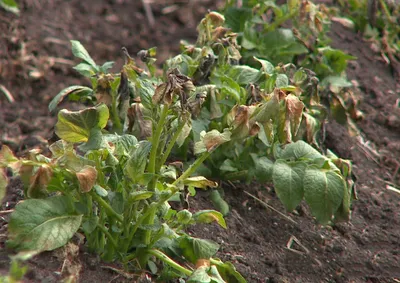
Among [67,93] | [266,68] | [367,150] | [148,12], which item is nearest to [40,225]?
[67,93]

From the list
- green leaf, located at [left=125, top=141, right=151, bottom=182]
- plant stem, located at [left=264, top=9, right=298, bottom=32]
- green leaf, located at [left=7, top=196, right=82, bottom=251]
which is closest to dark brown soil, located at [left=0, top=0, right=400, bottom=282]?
green leaf, located at [left=7, top=196, right=82, bottom=251]

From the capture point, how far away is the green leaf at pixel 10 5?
4.59 meters

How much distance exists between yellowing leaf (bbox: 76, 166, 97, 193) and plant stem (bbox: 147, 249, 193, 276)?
1.16ft

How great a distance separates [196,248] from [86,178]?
1.50ft

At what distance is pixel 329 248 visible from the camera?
282 cm

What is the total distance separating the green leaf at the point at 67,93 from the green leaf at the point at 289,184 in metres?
0.84

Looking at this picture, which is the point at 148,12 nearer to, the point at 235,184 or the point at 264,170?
the point at 235,184

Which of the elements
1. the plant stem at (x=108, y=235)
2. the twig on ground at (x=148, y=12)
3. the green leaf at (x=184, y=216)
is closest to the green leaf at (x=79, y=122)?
the plant stem at (x=108, y=235)

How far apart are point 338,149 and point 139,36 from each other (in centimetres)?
233

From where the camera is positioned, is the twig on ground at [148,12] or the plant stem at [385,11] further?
the twig on ground at [148,12]

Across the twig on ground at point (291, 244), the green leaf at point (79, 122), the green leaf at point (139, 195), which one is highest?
the green leaf at point (79, 122)

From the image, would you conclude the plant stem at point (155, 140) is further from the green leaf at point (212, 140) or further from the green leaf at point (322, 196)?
the green leaf at point (322, 196)

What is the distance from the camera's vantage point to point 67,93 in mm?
2744

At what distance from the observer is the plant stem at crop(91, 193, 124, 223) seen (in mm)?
2162
